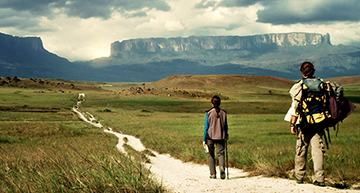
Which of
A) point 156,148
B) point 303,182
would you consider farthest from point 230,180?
point 156,148

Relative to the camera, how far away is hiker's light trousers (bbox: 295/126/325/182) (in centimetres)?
745

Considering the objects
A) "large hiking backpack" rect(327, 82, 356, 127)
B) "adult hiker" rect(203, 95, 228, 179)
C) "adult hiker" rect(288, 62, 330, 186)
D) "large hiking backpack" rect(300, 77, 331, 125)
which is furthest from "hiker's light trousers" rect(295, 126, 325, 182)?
"adult hiker" rect(203, 95, 228, 179)

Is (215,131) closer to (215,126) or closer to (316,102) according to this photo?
(215,126)

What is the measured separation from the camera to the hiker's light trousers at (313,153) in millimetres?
7453

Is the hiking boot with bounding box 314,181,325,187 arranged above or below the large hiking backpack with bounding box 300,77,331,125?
below

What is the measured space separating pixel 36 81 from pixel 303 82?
159 meters

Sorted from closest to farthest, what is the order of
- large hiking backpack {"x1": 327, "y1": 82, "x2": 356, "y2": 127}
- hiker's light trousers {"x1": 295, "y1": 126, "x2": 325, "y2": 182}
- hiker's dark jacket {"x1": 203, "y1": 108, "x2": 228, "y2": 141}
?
large hiking backpack {"x1": 327, "y1": 82, "x2": 356, "y2": 127}, hiker's light trousers {"x1": 295, "y1": 126, "x2": 325, "y2": 182}, hiker's dark jacket {"x1": 203, "y1": 108, "x2": 228, "y2": 141}

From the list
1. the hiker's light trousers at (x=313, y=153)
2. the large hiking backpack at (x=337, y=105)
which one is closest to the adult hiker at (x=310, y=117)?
the hiker's light trousers at (x=313, y=153)

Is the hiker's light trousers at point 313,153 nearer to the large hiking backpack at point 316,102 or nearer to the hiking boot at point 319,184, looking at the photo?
the hiking boot at point 319,184

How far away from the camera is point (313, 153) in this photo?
7.58 metres

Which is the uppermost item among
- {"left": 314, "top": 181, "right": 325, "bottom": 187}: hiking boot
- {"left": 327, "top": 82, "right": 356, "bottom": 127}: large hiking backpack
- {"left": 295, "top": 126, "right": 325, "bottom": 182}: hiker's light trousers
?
{"left": 327, "top": 82, "right": 356, "bottom": 127}: large hiking backpack

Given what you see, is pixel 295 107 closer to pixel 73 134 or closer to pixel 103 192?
pixel 103 192

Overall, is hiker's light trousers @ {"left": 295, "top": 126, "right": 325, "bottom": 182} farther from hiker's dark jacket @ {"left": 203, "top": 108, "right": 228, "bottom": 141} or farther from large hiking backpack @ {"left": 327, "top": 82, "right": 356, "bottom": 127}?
hiker's dark jacket @ {"left": 203, "top": 108, "right": 228, "bottom": 141}

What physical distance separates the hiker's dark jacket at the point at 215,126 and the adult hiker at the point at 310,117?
2045mm
